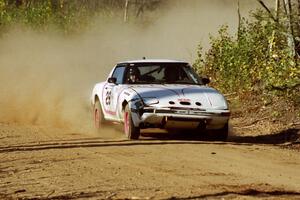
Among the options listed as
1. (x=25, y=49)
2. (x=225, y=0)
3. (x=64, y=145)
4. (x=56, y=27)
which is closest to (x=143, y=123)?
(x=64, y=145)

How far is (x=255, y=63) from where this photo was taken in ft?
62.7

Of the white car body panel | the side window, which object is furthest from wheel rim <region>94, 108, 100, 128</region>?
the white car body panel

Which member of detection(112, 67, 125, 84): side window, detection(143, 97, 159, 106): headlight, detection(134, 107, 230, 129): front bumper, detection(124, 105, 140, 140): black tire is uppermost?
detection(112, 67, 125, 84): side window

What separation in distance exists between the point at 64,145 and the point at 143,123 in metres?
1.43

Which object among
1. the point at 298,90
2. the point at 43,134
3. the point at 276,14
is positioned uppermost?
the point at 276,14

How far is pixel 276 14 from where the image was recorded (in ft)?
43.2

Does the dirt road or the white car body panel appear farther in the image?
the white car body panel

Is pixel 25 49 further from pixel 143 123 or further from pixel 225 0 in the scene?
pixel 225 0

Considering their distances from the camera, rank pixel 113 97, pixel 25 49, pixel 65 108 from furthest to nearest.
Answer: pixel 25 49 → pixel 65 108 → pixel 113 97

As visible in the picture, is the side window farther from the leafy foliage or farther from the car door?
the leafy foliage

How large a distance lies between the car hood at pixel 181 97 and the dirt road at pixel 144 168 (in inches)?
25.8

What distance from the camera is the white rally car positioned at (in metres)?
12.5

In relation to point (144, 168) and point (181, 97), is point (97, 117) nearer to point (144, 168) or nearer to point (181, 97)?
point (181, 97)

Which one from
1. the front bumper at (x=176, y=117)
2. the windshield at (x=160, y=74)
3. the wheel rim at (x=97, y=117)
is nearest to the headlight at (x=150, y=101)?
the front bumper at (x=176, y=117)
